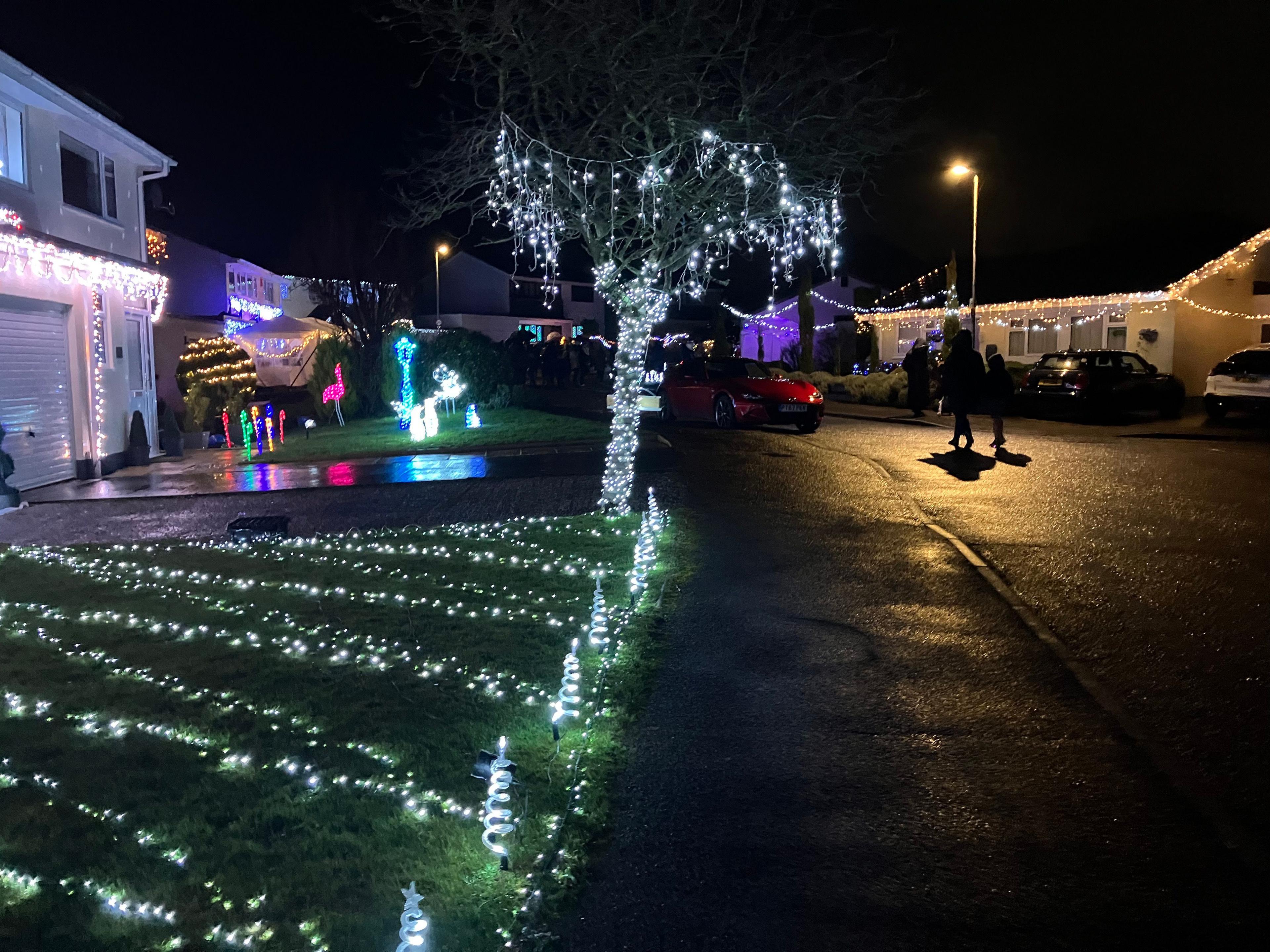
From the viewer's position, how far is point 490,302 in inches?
2366

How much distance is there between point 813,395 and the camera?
63.5 ft

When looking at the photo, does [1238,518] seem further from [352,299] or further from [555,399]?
[352,299]

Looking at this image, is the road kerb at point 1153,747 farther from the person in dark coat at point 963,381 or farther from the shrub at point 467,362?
the shrub at point 467,362

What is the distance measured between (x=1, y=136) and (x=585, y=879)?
12771 millimetres

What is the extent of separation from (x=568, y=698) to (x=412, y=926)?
2108 mm

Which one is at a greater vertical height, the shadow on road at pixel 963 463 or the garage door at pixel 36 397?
the garage door at pixel 36 397

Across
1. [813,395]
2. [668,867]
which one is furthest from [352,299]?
[668,867]

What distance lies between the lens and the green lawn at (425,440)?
57.1 ft

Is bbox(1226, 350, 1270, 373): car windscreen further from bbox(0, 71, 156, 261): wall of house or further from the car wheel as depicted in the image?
bbox(0, 71, 156, 261): wall of house

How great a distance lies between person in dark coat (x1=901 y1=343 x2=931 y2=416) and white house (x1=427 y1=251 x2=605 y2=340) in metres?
36.3

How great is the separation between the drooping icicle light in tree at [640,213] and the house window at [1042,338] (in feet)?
84.4

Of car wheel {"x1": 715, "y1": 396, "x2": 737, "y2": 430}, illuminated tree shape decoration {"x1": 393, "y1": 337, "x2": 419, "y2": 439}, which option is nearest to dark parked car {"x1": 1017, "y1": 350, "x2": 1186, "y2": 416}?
car wheel {"x1": 715, "y1": 396, "x2": 737, "y2": 430}

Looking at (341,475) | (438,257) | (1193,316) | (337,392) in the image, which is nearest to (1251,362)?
(1193,316)

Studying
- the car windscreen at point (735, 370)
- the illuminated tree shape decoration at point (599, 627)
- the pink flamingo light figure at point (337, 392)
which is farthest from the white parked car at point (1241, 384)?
the pink flamingo light figure at point (337, 392)
